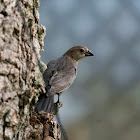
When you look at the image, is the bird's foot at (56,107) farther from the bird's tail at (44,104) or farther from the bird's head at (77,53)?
the bird's head at (77,53)

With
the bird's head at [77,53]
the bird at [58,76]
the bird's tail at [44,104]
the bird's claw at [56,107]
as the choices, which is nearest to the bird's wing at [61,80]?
the bird at [58,76]

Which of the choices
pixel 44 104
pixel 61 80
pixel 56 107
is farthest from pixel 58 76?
pixel 44 104

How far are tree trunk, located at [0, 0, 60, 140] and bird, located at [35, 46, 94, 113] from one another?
15cm

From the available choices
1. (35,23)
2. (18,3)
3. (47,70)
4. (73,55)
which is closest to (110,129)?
(73,55)

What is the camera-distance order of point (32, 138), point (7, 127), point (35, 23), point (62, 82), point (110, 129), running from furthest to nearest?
point (110, 129)
point (62, 82)
point (35, 23)
point (32, 138)
point (7, 127)

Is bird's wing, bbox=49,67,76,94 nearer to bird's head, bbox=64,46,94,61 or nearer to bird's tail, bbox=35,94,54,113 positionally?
bird's tail, bbox=35,94,54,113

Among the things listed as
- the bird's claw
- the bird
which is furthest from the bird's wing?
the bird's claw

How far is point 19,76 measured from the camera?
10.2ft

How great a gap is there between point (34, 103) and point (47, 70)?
59.4 inches

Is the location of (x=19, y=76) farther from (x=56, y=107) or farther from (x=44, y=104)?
(x=56, y=107)

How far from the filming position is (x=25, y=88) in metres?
3.14

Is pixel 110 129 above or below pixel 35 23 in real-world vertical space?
below

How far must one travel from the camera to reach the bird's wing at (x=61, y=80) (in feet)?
14.7

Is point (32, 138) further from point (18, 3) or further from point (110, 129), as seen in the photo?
point (110, 129)
